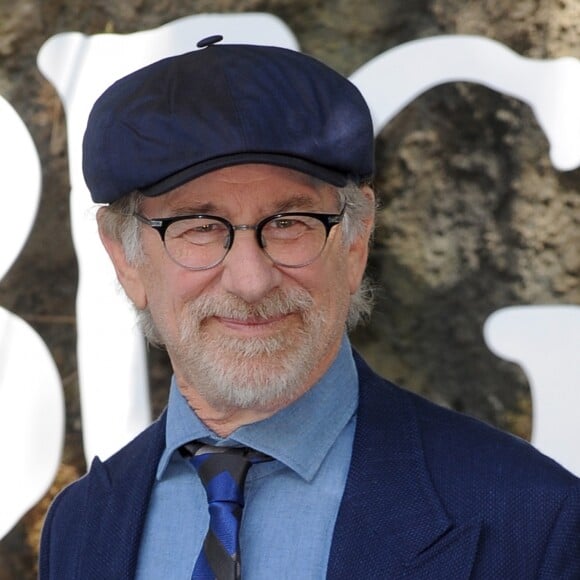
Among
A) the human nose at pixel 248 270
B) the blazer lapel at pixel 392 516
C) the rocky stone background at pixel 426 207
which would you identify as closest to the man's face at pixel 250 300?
the human nose at pixel 248 270

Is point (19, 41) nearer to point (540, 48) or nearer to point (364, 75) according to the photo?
point (364, 75)

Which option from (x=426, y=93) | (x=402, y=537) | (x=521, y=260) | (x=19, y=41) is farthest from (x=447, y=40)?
(x=402, y=537)

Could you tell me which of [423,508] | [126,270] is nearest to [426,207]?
[126,270]

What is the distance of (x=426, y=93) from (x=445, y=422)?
91 centimetres

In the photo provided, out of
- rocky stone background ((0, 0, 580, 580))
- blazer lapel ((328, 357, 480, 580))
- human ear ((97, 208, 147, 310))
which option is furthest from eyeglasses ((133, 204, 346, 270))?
rocky stone background ((0, 0, 580, 580))

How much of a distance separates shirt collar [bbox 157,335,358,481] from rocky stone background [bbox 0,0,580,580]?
0.74m

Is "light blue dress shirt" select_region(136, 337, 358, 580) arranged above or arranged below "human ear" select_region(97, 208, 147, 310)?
below

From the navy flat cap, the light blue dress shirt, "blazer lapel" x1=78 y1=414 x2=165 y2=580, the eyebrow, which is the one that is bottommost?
"blazer lapel" x1=78 y1=414 x2=165 y2=580

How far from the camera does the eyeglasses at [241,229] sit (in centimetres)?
136

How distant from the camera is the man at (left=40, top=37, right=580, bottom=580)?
1320 mm

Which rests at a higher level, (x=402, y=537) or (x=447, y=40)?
(x=447, y=40)

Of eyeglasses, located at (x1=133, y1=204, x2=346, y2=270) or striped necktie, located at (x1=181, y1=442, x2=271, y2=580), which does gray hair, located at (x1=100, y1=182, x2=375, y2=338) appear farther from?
striped necktie, located at (x1=181, y1=442, x2=271, y2=580)

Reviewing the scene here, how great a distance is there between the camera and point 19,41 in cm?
233

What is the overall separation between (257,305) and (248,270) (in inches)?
2.0
